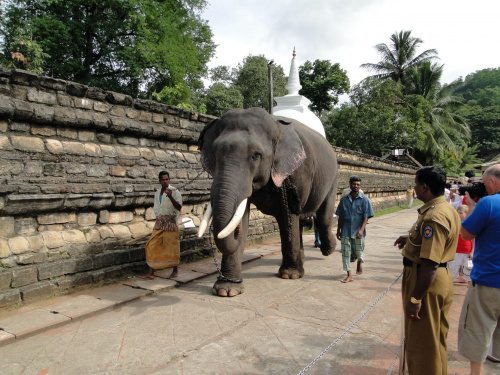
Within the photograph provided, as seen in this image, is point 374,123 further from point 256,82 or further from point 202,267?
point 202,267

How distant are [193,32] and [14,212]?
73.4 ft

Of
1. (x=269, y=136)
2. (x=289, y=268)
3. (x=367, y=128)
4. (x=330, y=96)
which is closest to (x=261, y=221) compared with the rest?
(x=289, y=268)

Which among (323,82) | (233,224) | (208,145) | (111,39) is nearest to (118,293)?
(233,224)

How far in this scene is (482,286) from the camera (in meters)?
2.68

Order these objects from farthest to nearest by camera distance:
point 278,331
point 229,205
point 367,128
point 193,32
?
1. point 193,32
2. point 367,128
3. point 229,205
4. point 278,331

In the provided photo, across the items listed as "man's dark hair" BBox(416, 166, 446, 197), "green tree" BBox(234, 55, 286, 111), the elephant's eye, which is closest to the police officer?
"man's dark hair" BBox(416, 166, 446, 197)

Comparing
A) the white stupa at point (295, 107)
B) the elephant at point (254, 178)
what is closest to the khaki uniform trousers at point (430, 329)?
the elephant at point (254, 178)

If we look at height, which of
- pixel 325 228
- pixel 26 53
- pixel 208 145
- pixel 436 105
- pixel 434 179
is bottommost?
pixel 325 228

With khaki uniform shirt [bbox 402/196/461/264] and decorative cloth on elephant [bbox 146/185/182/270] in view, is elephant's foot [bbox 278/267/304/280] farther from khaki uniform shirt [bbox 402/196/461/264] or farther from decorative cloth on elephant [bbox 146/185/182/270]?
khaki uniform shirt [bbox 402/196/461/264]

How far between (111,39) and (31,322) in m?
19.6

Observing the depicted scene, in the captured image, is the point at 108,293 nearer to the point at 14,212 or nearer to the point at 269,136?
the point at 14,212

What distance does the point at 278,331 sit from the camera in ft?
11.1

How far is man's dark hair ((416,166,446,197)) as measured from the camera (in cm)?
235

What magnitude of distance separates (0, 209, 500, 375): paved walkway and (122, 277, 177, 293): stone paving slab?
0.05 feet
